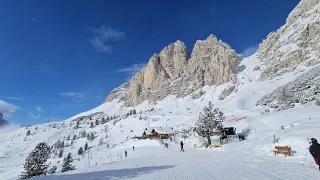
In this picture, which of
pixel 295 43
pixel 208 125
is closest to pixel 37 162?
pixel 208 125

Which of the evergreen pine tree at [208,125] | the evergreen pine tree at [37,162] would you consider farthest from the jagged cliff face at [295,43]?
the evergreen pine tree at [37,162]

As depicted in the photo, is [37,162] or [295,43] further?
[295,43]

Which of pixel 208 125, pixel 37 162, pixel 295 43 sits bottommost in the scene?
pixel 37 162

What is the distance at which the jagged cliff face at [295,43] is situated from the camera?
11562 cm

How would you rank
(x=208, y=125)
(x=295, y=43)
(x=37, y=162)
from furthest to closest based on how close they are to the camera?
(x=295, y=43) < (x=208, y=125) < (x=37, y=162)

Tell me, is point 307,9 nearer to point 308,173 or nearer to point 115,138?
point 115,138

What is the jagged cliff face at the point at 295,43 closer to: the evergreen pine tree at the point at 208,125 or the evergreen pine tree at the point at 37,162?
the evergreen pine tree at the point at 208,125

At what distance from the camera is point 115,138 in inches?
4154

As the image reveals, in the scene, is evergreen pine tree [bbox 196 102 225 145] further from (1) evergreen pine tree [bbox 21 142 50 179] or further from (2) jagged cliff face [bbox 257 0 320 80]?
(2) jagged cliff face [bbox 257 0 320 80]

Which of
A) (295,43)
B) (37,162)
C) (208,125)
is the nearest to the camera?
(37,162)

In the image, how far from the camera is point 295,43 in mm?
127125

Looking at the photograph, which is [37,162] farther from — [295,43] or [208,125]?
[295,43]

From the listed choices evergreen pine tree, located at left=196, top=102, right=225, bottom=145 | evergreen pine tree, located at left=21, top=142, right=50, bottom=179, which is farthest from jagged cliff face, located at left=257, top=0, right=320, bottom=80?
evergreen pine tree, located at left=21, top=142, right=50, bottom=179

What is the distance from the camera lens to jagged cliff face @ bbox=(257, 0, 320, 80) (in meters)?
116
